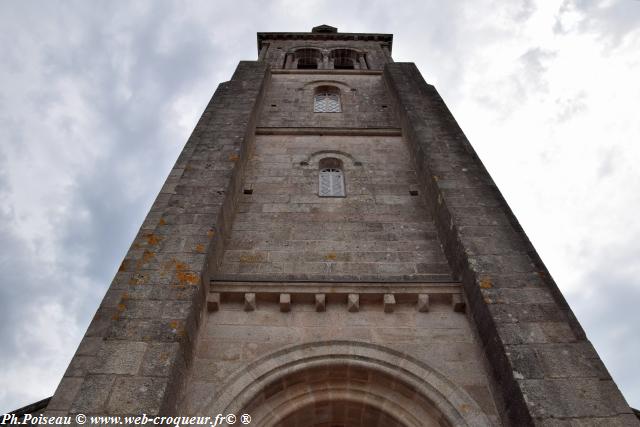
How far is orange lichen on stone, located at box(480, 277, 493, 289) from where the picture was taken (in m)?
6.13

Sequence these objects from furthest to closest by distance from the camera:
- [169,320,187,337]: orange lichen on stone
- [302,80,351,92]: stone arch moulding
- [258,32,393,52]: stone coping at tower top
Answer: [258,32,393,52]: stone coping at tower top → [302,80,351,92]: stone arch moulding → [169,320,187,337]: orange lichen on stone

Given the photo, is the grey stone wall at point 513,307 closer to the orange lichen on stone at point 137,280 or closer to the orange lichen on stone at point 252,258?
the orange lichen on stone at point 252,258

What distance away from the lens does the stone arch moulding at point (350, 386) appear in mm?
5514

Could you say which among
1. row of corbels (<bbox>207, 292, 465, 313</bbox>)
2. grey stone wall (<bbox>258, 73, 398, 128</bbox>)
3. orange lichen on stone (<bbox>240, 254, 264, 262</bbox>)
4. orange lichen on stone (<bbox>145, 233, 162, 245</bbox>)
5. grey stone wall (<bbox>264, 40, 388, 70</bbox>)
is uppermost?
grey stone wall (<bbox>264, 40, 388, 70</bbox>)

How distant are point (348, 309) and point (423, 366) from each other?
4.04 feet

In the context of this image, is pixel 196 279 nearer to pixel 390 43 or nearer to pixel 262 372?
pixel 262 372

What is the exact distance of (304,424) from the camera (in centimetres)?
619

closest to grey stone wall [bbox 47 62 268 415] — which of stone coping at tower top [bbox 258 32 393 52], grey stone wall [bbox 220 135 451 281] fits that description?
grey stone wall [bbox 220 135 451 281]

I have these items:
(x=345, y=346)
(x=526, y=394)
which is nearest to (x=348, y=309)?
(x=345, y=346)

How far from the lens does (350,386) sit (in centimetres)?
611

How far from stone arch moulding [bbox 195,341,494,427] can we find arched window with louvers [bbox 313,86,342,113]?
8726 millimetres

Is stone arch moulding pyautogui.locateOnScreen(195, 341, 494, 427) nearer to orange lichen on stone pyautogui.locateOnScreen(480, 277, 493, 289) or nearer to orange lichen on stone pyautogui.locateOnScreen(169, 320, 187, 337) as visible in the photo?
orange lichen on stone pyautogui.locateOnScreen(169, 320, 187, 337)

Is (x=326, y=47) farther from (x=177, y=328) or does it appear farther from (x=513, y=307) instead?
(x=177, y=328)

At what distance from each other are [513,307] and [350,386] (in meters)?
2.22
